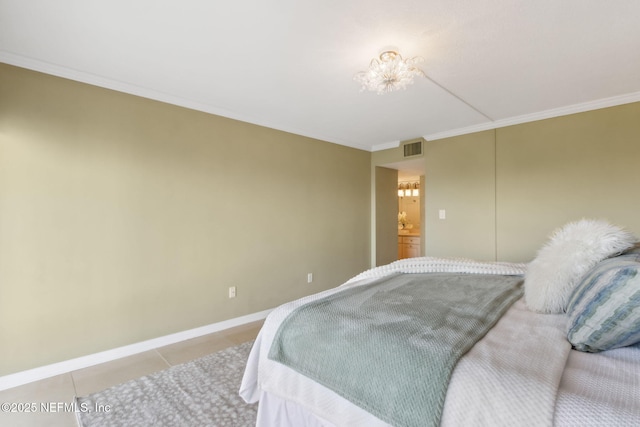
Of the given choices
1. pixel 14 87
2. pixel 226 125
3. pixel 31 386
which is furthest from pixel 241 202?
pixel 31 386

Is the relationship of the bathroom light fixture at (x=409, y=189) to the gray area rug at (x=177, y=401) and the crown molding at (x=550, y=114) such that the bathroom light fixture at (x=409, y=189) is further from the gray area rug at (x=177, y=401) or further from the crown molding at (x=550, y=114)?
the gray area rug at (x=177, y=401)

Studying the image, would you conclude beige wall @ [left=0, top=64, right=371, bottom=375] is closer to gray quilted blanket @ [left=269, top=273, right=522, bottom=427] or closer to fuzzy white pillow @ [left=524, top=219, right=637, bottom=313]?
gray quilted blanket @ [left=269, top=273, right=522, bottom=427]

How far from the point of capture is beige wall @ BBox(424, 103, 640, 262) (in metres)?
2.88

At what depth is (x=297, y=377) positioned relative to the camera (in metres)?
1.28

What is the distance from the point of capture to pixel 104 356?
248cm

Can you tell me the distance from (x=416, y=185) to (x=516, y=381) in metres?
6.26

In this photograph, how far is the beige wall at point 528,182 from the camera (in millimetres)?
2877

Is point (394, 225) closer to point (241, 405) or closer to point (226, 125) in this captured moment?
point (226, 125)

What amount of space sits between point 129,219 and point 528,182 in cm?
410

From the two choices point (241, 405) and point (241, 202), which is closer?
point (241, 405)

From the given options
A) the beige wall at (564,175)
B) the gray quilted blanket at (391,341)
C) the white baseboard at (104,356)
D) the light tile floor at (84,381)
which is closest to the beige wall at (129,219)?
the white baseboard at (104,356)

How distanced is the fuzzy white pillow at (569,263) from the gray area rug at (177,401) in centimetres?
167

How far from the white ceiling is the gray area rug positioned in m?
2.33

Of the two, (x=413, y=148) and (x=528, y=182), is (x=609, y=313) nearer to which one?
(x=528, y=182)
